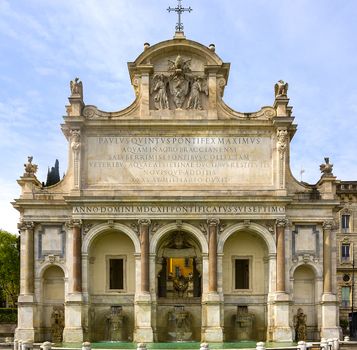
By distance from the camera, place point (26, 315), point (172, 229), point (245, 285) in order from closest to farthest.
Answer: point (26, 315) → point (172, 229) → point (245, 285)

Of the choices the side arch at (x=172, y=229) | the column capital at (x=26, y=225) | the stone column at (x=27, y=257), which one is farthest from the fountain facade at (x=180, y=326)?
the column capital at (x=26, y=225)

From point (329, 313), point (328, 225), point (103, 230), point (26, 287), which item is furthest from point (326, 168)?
point (26, 287)

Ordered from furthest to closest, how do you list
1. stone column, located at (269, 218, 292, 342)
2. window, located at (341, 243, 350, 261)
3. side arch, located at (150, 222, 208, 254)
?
window, located at (341, 243, 350, 261) < side arch, located at (150, 222, 208, 254) < stone column, located at (269, 218, 292, 342)

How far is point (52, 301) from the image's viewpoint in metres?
38.4

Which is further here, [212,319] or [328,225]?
[328,225]

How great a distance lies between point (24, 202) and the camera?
3772cm

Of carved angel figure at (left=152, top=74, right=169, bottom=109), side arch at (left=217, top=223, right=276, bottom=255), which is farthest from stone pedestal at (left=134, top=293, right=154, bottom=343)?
carved angel figure at (left=152, top=74, right=169, bottom=109)

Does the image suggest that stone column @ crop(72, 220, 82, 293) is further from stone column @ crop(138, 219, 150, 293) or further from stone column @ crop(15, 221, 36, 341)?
stone column @ crop(138, 219, 150, 293)

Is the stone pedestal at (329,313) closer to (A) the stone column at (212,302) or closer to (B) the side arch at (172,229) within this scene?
(A) the stone column at (212,302)

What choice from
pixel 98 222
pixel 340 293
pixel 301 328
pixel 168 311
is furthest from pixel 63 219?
pixel 340 293

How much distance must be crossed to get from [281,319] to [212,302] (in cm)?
385

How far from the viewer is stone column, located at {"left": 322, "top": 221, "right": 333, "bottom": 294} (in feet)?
123

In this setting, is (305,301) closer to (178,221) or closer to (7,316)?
(178,221)

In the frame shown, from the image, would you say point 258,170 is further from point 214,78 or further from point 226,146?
point 214,78
